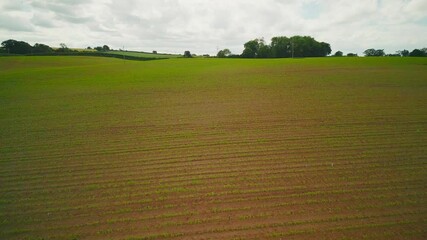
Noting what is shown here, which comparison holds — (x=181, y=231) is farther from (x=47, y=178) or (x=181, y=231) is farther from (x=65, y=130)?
(x=65, y=130)

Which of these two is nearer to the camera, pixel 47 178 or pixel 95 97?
pixel 47 178

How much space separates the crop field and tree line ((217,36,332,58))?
8715cm

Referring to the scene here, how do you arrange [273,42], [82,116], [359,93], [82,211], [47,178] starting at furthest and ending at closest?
1. [273,42]
2. [359,93]
3. [82,116]
4. [47,178]
5. [82,211]

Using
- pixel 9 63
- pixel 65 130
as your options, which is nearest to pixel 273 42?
pixel 9 63

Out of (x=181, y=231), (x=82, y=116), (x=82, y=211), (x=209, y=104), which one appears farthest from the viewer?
(x=209, y=104)

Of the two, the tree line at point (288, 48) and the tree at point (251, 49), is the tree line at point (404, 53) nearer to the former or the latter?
the tree line at point (288, 48)

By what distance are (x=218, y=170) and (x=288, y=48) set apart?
339 ft

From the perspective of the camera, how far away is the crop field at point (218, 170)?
738cm

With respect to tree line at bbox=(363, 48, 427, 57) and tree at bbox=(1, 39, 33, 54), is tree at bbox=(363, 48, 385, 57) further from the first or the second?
tree at bbox=(1, 39, 33, 54)

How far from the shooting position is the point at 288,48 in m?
104

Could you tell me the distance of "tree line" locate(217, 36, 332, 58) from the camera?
103562mm

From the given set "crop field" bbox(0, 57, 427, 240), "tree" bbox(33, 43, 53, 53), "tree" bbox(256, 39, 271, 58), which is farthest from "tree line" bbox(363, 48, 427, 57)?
"tree" bbox(33, 43, 53, 53)

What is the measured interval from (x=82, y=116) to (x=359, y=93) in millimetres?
23377

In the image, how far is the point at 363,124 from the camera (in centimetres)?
1519
